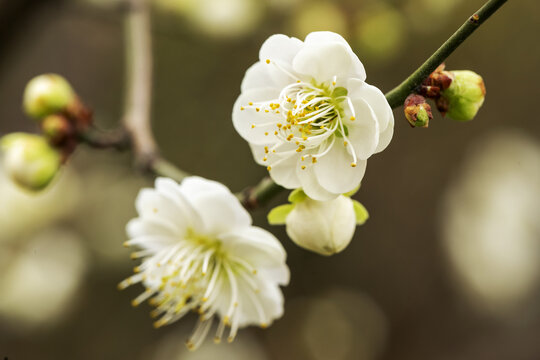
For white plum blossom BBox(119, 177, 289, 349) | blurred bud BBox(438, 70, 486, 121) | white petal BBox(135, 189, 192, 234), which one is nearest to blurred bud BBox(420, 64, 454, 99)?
blurred bud BBox(438, 70, 486, 121)

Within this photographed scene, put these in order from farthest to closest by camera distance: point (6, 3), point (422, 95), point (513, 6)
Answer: point (513, 6), point (6, 3), point (422, 95)

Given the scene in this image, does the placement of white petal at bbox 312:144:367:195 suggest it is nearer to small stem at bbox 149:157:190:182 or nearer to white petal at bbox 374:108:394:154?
white petal at bbox 374:108:394:154

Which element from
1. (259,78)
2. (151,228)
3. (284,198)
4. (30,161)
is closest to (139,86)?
(30,161)

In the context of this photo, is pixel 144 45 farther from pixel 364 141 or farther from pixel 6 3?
pixel 364 141

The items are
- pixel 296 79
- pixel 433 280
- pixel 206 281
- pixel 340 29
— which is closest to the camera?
pixel 296 79

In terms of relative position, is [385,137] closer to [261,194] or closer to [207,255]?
[261,194]

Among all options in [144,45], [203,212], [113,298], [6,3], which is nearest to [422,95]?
[203,212]

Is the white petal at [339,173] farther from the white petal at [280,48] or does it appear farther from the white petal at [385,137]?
the white petal at [280,48]
